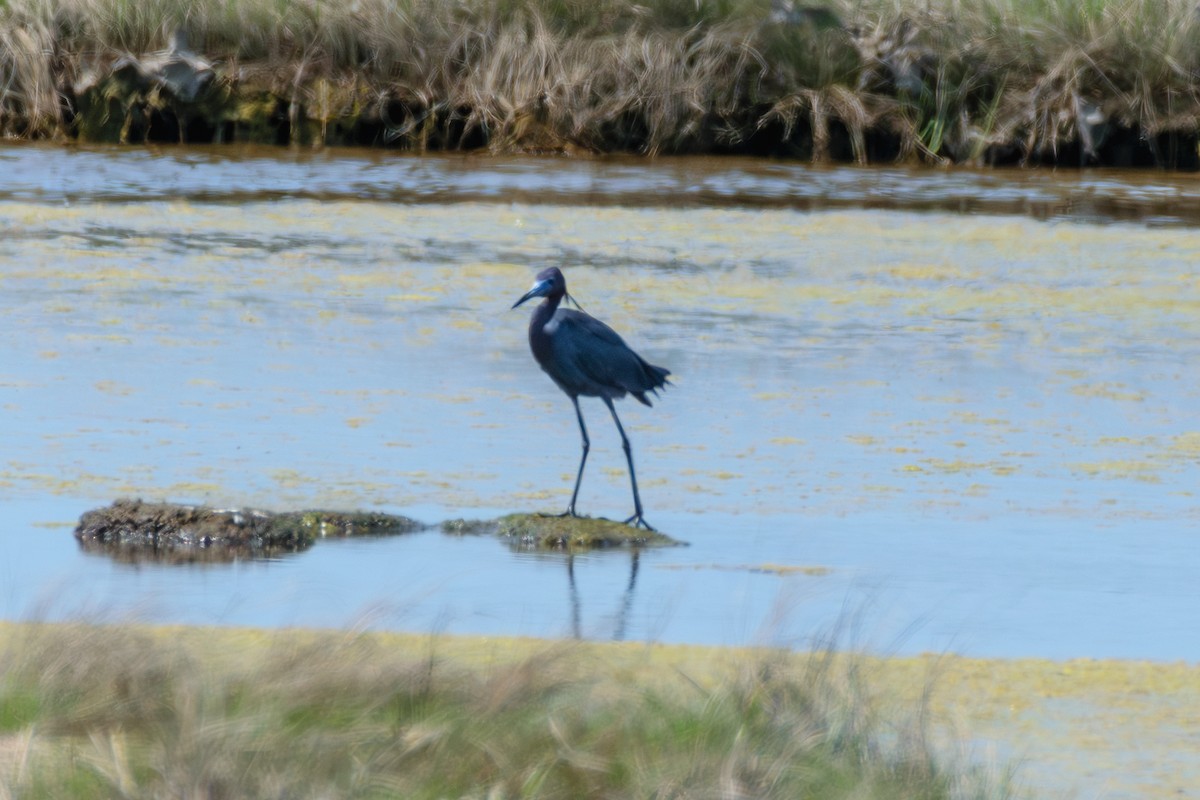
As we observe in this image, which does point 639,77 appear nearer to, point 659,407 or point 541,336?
point 659,407

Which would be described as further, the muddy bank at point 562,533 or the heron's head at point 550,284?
the heron's head at point 550,284

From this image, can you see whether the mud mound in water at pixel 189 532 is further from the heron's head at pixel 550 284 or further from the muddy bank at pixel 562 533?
the heron's head at pixel 550 284

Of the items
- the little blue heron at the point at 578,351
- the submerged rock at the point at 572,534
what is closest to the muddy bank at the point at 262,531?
the submerged rock at the point at 572,534

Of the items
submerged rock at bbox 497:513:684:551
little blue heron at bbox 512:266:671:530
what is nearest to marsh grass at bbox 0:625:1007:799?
submerged rock at bbox 497:513:684:551

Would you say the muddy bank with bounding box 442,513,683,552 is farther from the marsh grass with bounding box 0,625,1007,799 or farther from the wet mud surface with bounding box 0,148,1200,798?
the marsh grass with bounding box 0,625,1007,799

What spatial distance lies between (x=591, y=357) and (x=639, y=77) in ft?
31.4

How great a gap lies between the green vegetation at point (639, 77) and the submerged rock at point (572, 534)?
9871mm

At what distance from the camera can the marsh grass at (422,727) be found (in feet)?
10.6

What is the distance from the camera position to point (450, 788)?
3293 mm

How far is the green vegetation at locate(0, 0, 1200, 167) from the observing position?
1553 cm

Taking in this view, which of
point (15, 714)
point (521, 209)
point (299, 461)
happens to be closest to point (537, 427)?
point (299, 461)

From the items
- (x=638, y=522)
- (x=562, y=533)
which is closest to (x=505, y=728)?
(x=562, y=533)

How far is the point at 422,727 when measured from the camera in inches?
135

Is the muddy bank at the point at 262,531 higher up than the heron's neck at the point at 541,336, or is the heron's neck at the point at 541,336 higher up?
the heron's neck at the point at 541,336
